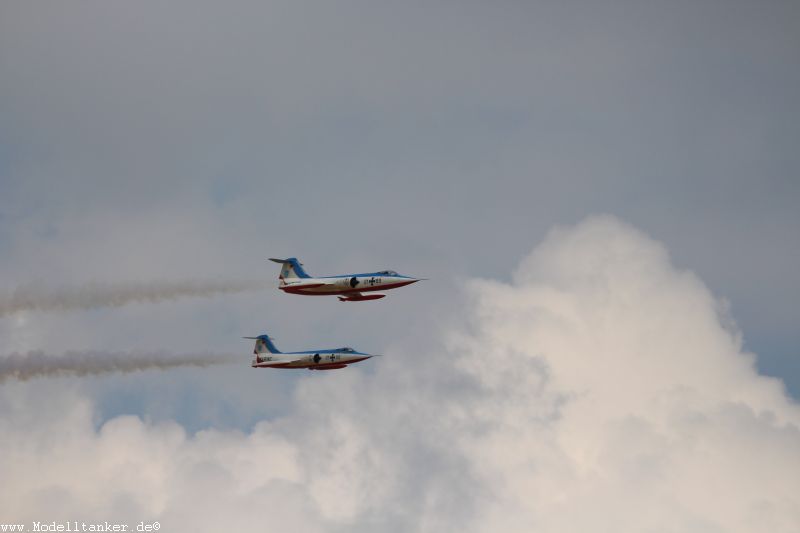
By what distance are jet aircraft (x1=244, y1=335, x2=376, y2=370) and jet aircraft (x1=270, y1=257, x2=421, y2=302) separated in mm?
13367

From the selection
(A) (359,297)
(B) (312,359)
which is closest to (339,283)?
(A) (359,297)

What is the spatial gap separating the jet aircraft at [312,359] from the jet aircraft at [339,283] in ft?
43.9

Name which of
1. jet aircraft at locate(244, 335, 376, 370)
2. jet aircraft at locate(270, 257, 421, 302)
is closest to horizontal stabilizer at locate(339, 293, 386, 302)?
jet aircraft at locate(270, 257, 421, 302)

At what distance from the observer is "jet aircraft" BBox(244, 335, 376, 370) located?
151875 millimetres

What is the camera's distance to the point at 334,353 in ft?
503

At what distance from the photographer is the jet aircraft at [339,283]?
136 m

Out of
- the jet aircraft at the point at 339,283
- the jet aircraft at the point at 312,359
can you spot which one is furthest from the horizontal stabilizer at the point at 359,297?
the jet aircraft at the point at 312,359

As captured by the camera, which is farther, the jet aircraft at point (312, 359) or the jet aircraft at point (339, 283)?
the jet aircraft at point (312, 359)

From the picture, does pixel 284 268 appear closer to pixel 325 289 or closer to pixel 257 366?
pixel 325 289

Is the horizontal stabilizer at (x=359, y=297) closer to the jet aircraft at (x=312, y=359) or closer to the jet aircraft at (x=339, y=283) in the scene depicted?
the jet aircraft at (x=339, y=283)

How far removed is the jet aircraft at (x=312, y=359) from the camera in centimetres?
15188

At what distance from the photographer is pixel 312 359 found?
502ft

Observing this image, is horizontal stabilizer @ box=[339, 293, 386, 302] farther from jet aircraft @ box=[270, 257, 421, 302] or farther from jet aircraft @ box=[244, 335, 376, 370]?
→ jet aircraft @ box=[244, 335, 376, 370]

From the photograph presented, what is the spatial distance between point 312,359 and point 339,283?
17.1 meters
